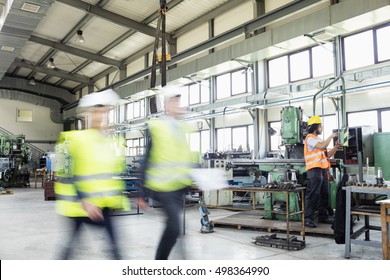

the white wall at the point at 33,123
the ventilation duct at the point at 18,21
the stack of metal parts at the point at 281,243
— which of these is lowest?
the stack of metal parts at the point at 281,243

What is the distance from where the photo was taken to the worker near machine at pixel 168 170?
172cm

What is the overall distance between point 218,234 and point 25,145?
27.4 feet

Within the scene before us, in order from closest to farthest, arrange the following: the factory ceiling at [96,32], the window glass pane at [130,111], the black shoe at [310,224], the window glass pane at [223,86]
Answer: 1. the black shoe at [310,224]
2. the factory ceiling at [96,32]
3. the window glass pane at [223,86]
4. the window glass pane at [130,111]

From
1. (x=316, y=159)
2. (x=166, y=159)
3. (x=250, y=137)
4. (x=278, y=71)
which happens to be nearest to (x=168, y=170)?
(x=166, y=159)

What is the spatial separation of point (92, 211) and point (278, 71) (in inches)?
Result: 242

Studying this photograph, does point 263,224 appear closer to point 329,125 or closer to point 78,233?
point 78,233

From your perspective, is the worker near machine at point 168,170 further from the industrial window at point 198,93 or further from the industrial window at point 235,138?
the industrial window at point 198,93

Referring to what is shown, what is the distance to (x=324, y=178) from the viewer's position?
413 centimetres

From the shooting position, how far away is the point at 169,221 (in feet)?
5.62

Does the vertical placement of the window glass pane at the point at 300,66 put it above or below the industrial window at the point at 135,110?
above

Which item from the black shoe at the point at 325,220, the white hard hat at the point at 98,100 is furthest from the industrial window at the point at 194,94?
the white hard hat at the point at 98,100

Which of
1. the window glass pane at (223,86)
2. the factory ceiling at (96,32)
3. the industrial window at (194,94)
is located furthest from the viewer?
the industrial window at (194,94)

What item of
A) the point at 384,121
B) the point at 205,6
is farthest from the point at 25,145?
the point at 384,121

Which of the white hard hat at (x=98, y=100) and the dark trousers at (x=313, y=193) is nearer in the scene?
the white hard hat at (x=98, y=100)
